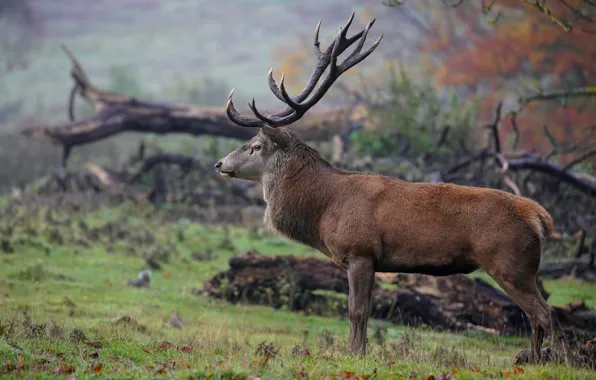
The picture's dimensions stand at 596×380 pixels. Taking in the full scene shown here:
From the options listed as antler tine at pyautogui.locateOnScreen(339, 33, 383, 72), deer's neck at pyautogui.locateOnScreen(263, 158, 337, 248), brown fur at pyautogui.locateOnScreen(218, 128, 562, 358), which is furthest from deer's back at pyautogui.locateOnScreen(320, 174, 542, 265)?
antler tine at pyautogui.locateOnScreen(339, 33, 383, 72)

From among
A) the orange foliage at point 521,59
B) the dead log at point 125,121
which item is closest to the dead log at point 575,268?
the dead log at point 125,121

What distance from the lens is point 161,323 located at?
1118cm

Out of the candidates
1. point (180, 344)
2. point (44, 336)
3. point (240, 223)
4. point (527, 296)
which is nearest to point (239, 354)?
point (180, 344)

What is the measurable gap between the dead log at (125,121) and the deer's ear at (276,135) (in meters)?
12.9

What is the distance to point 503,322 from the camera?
11578mm

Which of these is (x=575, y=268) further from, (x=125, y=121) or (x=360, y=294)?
(x=125, y=121)

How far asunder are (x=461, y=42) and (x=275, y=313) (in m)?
40.4

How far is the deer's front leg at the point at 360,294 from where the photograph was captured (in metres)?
8.88

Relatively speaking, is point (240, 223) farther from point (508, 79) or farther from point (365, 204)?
point (508, 79)

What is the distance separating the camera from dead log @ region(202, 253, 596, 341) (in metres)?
11.7

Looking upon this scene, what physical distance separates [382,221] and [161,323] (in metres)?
3.91

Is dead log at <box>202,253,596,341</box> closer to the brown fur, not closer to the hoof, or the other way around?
the hoof

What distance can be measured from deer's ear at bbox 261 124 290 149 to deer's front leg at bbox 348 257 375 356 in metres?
1.88

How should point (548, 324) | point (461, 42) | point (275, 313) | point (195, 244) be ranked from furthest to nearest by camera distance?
point (461, 42) < point (195, 244) < point (275, 313) < point (548, 324)
